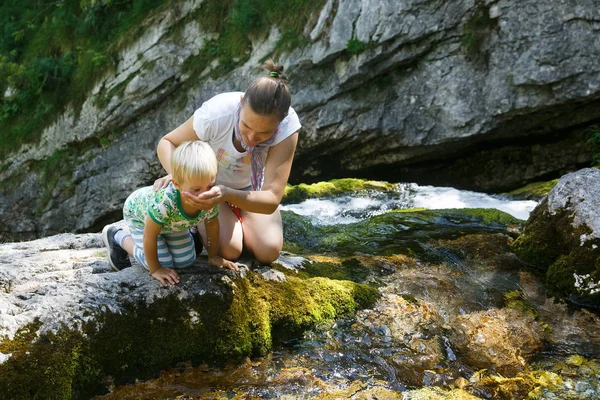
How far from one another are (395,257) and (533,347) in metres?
1.66

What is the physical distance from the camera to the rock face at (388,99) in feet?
30.9

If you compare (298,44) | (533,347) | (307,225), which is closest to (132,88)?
(298,44)

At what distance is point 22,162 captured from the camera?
1519 cm

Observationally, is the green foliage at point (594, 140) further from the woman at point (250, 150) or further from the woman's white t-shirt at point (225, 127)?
the woman's white t-shirt at point (225, 127)

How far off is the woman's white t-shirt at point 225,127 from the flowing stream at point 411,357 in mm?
1277

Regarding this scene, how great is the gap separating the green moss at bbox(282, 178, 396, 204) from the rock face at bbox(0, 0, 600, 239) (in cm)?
138

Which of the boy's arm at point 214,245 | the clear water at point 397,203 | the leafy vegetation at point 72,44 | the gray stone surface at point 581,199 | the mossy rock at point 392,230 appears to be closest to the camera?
the boy's arm at point 214,245

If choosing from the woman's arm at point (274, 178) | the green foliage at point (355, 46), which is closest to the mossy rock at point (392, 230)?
the woman's arm at point (274, 178)

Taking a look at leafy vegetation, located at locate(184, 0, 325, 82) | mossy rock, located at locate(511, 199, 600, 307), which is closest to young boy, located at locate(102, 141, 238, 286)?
mossy rock, located at locate(511, 199, 600, 307)

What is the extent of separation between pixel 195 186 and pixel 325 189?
288 inches

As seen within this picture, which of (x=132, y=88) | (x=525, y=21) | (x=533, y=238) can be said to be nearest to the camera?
(x=533, y=238)

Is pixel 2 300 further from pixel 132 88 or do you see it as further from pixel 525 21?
pixel 132 88

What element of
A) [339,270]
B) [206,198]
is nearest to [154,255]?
[206,198]

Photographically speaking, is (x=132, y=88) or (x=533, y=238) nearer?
(x=533, y=238)
